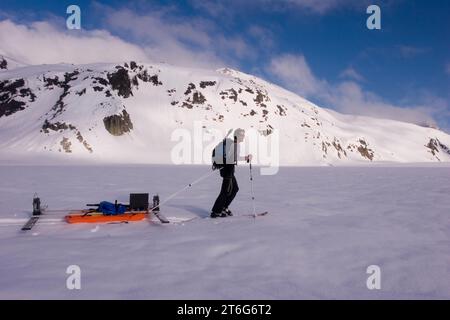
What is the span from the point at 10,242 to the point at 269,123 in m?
99.6

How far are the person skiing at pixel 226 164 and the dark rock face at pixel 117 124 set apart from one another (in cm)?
8138

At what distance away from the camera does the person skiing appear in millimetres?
9180

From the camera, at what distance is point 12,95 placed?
302 ft

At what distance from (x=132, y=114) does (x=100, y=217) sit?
88826 millimetres

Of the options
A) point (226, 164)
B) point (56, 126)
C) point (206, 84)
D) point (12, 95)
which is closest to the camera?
point (226, 164)

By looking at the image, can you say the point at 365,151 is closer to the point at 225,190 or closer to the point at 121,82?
the point at 121,82

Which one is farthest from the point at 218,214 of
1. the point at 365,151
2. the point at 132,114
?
the point at 365,151

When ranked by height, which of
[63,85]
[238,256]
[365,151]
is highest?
[63,85]

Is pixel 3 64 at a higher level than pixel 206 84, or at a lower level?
higher

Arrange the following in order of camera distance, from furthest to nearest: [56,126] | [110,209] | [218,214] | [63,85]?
1. [63,85]
2. [56,126]
3. [218,214]
4. [110,209]

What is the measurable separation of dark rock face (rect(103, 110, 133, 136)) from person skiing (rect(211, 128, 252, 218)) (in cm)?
8138

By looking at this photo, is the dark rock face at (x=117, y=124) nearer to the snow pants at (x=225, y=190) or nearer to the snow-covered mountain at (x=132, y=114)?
the snow-covered mountain at (x=132, y=114)

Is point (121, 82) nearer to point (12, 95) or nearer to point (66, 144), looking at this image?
point (12, 95)

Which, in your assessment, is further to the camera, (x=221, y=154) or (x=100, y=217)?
(x=221, y=154)
